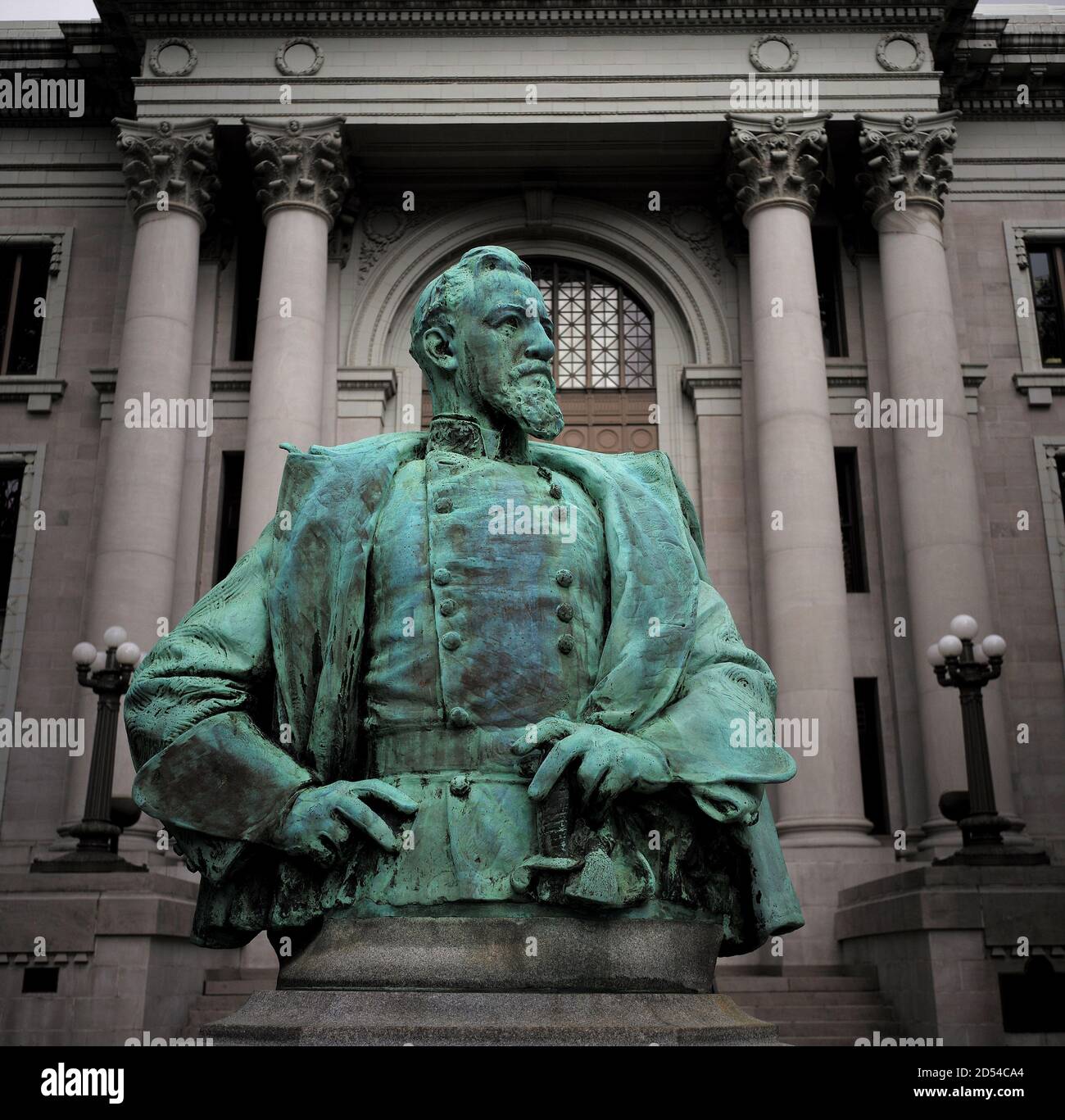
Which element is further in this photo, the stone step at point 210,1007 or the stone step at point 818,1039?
the stone step at point 210,1007

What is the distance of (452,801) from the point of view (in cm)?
267

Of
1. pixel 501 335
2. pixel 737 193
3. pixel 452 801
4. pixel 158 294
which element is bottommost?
pixel 452 801

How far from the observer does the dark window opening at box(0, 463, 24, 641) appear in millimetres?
22094

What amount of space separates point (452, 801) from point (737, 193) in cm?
2034

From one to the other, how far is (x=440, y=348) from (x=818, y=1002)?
41.7ft

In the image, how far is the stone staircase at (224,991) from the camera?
13680mm

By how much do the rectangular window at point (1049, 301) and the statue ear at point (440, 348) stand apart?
22.1 metres

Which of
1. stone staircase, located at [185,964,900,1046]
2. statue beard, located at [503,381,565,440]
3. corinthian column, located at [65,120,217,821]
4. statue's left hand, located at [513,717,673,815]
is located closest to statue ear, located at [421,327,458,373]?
statue beard, located at [503,381,565,440]

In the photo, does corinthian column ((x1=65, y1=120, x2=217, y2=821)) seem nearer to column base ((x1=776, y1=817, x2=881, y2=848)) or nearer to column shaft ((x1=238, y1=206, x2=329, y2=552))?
column shaft ((x1=238, y1=206, x2=329, y2=552))

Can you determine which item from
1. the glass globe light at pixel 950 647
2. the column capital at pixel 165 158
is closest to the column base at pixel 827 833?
the glass globe light at pixel 950 647

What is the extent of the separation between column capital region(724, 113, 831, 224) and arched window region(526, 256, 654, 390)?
3485mm

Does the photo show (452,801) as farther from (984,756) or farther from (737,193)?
(737,193)

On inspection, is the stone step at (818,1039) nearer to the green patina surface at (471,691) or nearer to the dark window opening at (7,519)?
the green patina surface at (471,691)

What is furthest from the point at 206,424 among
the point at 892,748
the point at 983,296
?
the point at 983,296
